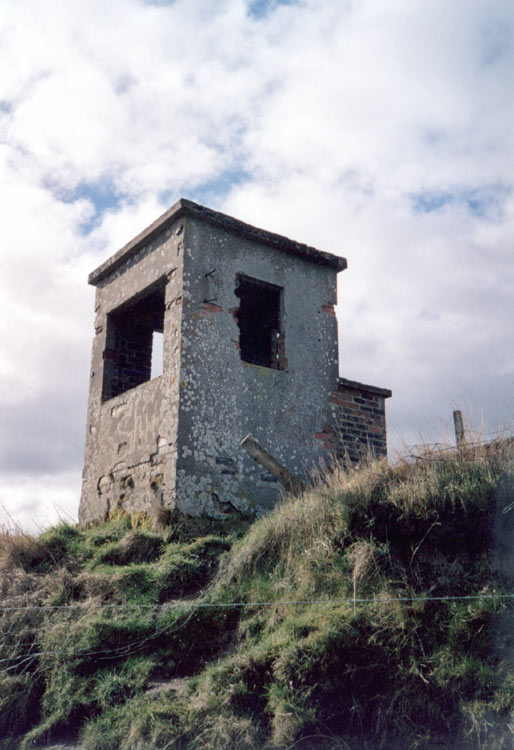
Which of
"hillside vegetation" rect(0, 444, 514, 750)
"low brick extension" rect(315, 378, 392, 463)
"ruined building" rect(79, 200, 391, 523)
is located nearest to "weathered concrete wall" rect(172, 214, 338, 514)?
"ruined building" rect(79, 200, 391, 523)

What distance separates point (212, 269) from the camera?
32.1 ft

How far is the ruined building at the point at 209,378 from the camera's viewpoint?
8969 mm

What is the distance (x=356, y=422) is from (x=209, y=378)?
2532 millimetres

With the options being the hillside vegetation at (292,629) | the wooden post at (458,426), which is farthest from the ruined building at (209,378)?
the wooden post at (458,426)

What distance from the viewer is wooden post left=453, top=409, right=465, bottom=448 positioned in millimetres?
7177

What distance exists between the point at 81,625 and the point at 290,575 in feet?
6.71

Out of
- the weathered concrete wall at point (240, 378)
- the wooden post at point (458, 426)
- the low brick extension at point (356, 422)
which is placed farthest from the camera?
the low brick extension at point (356, 422)

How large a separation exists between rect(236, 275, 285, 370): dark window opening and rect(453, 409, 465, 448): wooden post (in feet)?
11.7

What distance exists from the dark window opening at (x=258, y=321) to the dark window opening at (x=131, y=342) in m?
1.33

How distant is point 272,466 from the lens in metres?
8.17

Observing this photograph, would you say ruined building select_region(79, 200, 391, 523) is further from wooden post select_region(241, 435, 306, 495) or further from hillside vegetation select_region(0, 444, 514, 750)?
hillside vegetation select_region(0, 444, 514, 750)

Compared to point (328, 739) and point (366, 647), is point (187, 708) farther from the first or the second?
point (366, 647)

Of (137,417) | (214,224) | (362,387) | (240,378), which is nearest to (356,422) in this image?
(362,387)

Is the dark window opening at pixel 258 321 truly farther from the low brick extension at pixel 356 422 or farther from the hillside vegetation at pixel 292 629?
the hillside vegetation at pixel 292 629
